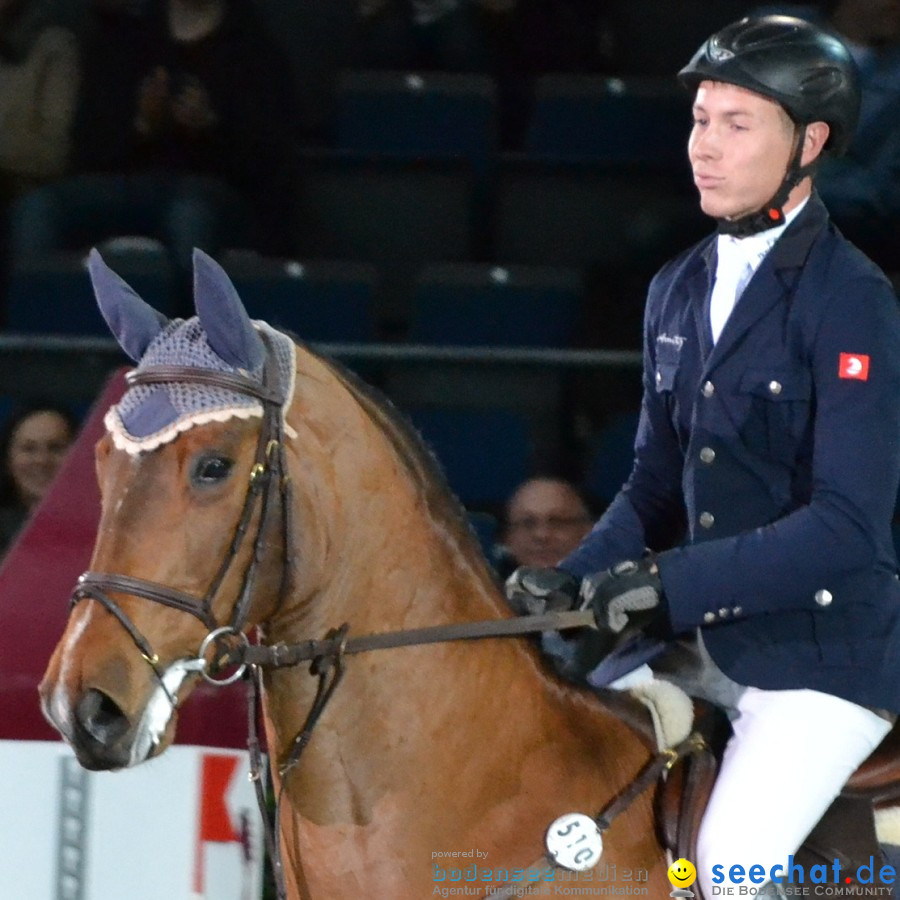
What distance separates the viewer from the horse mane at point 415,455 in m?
2.36

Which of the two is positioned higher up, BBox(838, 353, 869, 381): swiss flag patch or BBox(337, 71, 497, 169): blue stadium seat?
BBox(337, 71, 497, 169): blue stadium seat

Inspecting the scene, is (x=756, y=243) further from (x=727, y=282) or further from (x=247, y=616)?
(x=247, y=616)

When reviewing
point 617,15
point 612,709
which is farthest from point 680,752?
point 617,15

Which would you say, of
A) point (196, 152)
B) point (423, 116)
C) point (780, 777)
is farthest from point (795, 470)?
point (423, 116)

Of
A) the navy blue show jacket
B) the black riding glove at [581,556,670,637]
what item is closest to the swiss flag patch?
the navy blue show jacket

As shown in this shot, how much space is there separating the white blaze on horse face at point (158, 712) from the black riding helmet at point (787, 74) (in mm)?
1044

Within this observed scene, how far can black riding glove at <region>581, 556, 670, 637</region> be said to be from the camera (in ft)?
7.66

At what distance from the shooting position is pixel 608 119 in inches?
238

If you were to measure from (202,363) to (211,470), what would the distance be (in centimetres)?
14

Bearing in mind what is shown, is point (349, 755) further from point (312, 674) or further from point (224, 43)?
point (224, 43)

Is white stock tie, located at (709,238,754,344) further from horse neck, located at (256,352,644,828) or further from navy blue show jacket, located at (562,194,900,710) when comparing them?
horse neck, located at (256,352,644,828)

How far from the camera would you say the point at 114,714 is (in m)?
2.05

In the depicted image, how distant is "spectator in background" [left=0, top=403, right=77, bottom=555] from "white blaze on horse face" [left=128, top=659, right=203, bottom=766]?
246cm

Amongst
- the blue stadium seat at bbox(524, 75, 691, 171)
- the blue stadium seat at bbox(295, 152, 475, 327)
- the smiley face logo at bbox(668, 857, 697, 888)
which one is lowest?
the smiley face logo at bbox(668, 857, 697, 888)
